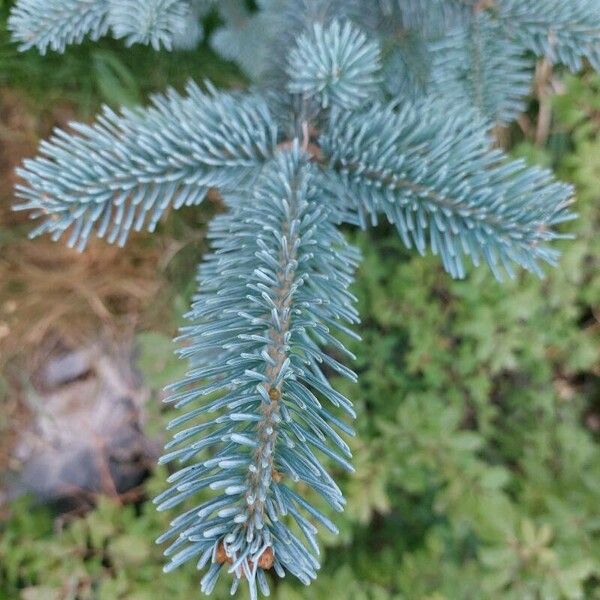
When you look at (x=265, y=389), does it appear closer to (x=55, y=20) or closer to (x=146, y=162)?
(x=146, y=162)

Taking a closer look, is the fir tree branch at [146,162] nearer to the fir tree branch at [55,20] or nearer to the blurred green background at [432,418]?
the fir tree branch at [55,20]

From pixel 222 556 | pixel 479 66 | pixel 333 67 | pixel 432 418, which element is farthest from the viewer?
pixel 432 418

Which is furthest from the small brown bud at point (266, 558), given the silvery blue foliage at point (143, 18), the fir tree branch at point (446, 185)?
the silvery blue foliage at point (143, 18)

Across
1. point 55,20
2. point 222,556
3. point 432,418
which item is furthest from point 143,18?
point 432,418

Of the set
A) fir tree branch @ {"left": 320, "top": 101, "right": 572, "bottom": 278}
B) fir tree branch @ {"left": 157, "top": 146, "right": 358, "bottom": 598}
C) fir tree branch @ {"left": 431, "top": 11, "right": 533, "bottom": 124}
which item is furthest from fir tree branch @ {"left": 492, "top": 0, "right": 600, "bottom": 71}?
fir tree branch @ {"left": 157, "top": 146, "right": 358, "bottom": 598}

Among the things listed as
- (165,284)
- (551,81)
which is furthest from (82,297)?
(551,81)

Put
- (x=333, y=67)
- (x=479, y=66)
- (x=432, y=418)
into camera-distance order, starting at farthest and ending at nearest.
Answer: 1. (x=432, y=418)
2. (x=479, y=66)
3. (x=333, y=67)

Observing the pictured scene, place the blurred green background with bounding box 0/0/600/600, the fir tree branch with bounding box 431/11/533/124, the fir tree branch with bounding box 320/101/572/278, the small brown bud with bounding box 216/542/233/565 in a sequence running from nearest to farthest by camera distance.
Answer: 1. the small brown bud with bounding box 216/542/233/565
2. the fir tree branch with bounding box 320/101/572/278
3. the fir tree branch with bounding box 431/11/533/124
4. the blurred green background with bounding box 0/0/600/600

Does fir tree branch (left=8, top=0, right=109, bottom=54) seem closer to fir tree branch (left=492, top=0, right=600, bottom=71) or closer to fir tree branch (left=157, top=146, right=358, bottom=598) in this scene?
fir tree branch (left=157, top=146, right=358, bottom=598)
